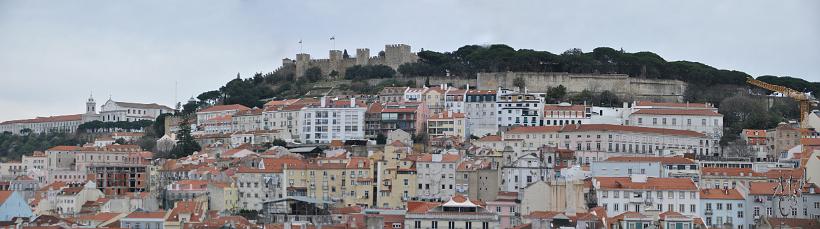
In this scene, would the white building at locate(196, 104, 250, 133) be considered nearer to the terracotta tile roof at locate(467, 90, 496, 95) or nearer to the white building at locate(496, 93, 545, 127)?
the terracotta tile roof at locate(467, 90, 496, 95)

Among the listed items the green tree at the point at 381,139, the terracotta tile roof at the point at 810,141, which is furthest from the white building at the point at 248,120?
the terracotta tile roof at the point at 810,141

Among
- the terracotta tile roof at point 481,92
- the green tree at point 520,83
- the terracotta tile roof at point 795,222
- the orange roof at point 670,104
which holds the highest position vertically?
the green tree at point 520,83

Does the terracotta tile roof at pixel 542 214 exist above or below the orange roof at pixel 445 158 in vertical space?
below

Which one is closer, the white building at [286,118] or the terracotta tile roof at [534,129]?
the terracotta tile roof at [534,129]

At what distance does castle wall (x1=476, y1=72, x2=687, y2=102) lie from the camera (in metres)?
68.7

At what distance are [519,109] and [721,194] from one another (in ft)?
66.2

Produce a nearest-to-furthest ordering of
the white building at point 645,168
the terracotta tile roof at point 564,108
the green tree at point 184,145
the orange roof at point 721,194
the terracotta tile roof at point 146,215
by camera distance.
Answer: the orange roof at point 721,194
the terracotta tile roof at point 146,215
the white building at point 645,168
the terracotta tile roof at point 564,108
the green tree at point 184,145

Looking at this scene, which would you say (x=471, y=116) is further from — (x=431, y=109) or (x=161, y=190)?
(x=161, y=190)

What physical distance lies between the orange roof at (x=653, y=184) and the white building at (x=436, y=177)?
602cm

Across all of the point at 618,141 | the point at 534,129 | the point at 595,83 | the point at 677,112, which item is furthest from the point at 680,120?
the point at 595,83

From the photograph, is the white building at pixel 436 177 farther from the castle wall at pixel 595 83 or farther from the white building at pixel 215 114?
the white building at pixel 215 114

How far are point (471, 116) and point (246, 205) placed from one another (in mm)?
16514

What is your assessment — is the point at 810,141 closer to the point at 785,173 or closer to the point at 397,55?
the point at 785,173

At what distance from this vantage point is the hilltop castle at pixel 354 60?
7600 centimetres
